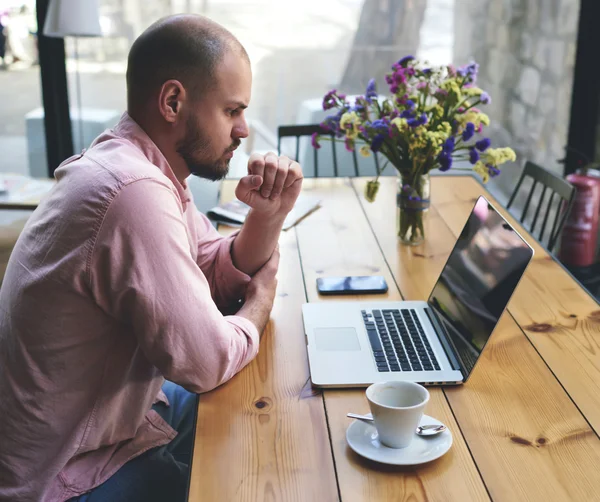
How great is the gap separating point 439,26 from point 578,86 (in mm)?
973

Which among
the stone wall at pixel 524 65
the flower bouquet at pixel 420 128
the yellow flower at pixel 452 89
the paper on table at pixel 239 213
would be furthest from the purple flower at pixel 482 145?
the stone wall at pixel 524 65

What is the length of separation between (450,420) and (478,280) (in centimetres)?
32

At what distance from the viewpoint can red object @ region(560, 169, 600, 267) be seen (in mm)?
3211

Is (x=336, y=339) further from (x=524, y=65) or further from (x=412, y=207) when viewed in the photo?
(x=524, y=65)

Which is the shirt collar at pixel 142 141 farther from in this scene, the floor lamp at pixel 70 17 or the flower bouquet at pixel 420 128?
the floor lamp at pixel 70 17

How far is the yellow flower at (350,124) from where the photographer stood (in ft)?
6.36

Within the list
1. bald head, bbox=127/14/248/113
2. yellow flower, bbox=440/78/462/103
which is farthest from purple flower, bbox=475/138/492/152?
Answer: bald head, bbox=127/14/248/113

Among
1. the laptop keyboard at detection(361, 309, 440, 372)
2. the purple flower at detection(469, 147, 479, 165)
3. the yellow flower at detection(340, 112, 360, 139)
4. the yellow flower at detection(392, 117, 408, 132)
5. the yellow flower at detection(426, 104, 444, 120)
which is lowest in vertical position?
the laptop keyboard at detection(361, 309, 440, 372)

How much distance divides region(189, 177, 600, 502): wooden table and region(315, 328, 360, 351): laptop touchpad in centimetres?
4

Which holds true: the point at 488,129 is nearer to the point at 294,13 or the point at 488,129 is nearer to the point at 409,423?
the point at 294,13

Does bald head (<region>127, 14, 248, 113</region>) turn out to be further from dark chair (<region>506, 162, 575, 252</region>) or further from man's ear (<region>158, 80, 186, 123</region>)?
dark chair (<region>506, 162, 575, 252</region>)

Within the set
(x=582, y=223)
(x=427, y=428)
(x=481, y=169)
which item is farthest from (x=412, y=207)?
(x=582, y=223)

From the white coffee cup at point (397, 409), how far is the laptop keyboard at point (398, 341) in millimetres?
208

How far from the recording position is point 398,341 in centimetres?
144
